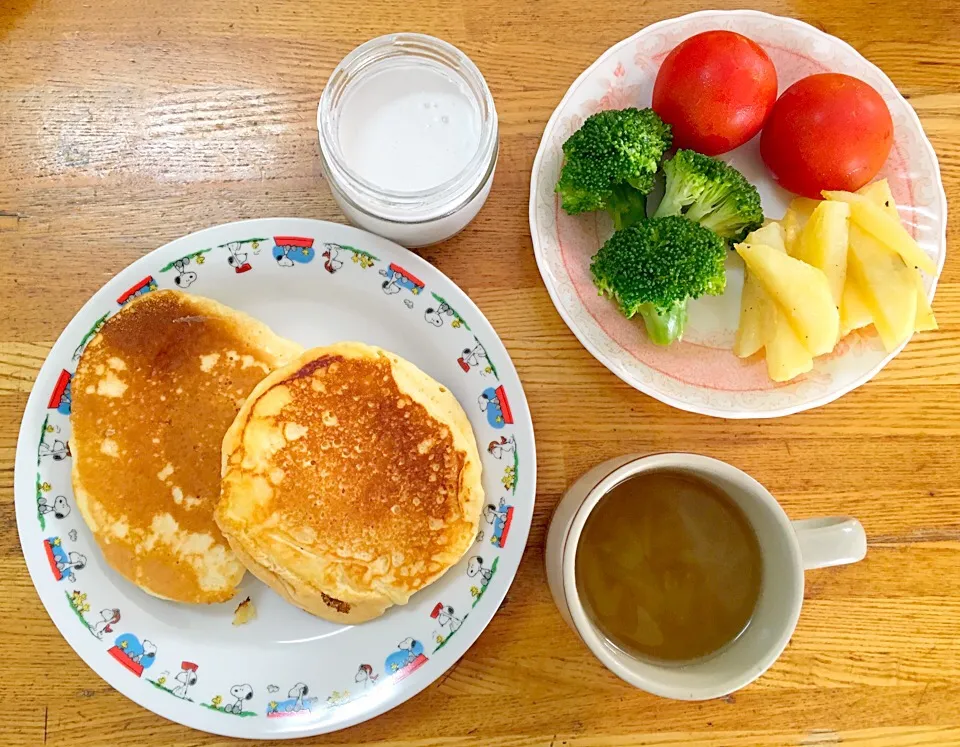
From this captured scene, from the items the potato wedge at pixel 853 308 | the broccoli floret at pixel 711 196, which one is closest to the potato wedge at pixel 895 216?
the potato wedge at pixel 853 308

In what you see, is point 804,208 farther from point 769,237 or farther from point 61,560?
point 61,560

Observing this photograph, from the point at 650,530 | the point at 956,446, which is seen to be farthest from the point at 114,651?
the point at 956,446

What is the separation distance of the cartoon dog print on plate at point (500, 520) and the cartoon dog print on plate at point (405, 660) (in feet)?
0.76

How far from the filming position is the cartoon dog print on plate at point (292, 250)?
1.34 meters

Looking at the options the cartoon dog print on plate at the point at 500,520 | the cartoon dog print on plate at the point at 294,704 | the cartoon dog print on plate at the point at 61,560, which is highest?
the cartoon dog print on plate at the point at 500,520

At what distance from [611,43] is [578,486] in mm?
905

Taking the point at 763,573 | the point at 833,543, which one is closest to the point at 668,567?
the point at 763,573

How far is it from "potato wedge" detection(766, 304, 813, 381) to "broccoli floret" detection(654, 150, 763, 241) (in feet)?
0.58

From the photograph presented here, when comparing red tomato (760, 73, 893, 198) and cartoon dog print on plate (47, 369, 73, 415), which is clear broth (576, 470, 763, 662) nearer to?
red tomato (760, 73, 893, 198)

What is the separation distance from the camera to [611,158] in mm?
1293

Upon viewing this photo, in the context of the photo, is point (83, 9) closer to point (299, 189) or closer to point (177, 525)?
point (299, 189)

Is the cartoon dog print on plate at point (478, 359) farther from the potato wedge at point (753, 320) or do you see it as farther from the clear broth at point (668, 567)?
the potato wedge at point (753, 320)

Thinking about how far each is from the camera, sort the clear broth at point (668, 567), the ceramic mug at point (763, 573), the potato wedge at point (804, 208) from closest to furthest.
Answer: the ceramic mug at point (763, 573)
the clear broth at point (668, 567)
the potato wedge at point (804, 208)

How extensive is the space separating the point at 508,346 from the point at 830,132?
2.31 ft
